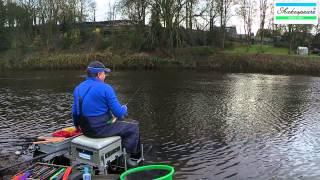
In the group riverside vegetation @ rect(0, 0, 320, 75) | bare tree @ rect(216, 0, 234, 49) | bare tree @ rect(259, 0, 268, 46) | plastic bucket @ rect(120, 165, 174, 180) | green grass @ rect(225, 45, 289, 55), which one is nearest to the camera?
plastic bucket @ rect(120, 165, 174, 180)

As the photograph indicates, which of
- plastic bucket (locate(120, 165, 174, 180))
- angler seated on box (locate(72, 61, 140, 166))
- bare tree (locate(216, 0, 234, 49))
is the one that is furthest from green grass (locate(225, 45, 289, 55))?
plastic bucket (locate(120, 165, 174, 180))

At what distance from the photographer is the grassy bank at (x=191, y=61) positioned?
43.3m

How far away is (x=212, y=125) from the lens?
14.2 metres

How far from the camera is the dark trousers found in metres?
7.50

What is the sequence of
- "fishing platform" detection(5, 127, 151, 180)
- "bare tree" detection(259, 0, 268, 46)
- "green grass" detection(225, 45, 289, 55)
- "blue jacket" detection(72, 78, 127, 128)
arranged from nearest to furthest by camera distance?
"fishing platform" detection(5, 127, 151, 180)
"blue jacket" detection(72, 78, 127, 128)
"green grass" detection(225, 45, 289, 55)
"bare tree" detection(259, 0, 268, 46)

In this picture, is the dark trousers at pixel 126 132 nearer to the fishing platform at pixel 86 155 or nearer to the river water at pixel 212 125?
the fishing platform at pixel 86 155

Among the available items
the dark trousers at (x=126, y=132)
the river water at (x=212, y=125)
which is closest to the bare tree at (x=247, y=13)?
the river water at (x=212, y=125)

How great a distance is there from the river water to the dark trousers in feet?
5.24

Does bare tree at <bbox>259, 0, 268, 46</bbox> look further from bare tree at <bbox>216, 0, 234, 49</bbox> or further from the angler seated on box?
the angler seated on box

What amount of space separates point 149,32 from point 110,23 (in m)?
14.3

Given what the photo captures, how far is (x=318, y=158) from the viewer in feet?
33.6

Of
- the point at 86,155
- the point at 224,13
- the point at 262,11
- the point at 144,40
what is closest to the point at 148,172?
the point at 86,155

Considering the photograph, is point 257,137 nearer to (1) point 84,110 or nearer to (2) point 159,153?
(2) point 159,153

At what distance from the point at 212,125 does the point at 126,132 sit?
699 cm
